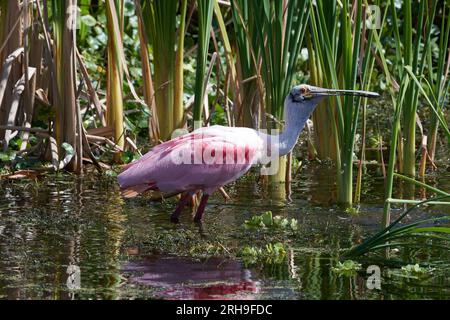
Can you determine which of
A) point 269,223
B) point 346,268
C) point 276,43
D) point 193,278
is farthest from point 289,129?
point 193,278

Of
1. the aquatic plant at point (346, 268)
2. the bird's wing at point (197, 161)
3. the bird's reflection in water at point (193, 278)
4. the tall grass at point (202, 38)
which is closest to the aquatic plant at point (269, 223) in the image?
the bird's wing at point (197, 161)

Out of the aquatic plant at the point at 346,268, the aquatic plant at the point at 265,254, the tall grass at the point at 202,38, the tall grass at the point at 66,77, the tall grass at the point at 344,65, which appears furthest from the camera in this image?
the tall grass at the point at 66,77

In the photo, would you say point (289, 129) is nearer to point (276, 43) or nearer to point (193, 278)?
point (276, 43)

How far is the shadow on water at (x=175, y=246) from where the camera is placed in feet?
18.1

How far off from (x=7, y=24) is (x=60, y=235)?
2.61m

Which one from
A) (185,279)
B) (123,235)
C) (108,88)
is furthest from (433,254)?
(108,88)

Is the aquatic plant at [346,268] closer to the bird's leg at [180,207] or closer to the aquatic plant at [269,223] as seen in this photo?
the aquatic plant at [269,223]

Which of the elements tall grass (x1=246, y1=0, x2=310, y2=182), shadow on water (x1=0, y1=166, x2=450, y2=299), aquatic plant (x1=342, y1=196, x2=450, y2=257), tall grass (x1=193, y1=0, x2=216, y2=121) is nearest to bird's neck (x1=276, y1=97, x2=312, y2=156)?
tall grass (x1=246, y1=0, x2=310, y2=182)

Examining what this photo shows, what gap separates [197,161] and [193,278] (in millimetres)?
1812

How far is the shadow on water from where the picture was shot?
5504 millimetres

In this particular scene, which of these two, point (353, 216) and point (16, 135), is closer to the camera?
point (353, 216)

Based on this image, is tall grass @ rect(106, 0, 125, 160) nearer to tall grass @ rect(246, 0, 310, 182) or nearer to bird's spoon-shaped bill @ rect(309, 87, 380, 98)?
tall grass @ rect(246, 0, 310, 182)
